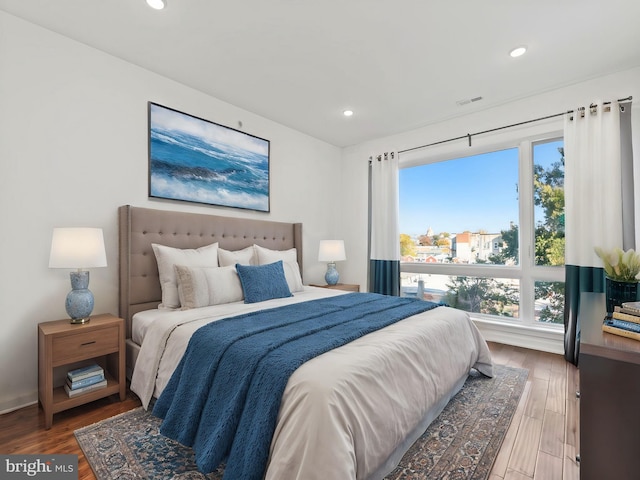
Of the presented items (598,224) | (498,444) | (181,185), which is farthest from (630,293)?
(181,185)

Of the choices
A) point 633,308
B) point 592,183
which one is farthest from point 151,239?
point 592,183

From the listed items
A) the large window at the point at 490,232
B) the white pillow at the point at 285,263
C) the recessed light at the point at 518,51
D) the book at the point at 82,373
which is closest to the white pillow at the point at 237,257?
the white pillow at the point at 285,263

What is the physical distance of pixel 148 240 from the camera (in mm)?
2676

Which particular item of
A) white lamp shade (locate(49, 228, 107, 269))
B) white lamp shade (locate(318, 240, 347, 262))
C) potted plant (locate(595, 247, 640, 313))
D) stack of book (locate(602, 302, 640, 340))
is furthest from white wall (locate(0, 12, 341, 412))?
potted plant (locate(595, 247, 640, 313))

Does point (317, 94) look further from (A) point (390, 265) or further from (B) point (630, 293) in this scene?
(B) point (630, 293)

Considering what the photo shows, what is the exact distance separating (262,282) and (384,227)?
7.06 ft

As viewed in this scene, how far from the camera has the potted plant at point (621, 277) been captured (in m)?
1.56

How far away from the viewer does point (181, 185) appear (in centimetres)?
299

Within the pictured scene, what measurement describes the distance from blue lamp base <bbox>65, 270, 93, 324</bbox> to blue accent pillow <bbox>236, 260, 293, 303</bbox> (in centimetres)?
110

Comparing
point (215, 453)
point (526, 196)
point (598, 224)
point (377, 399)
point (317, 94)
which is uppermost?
point (317, 94)

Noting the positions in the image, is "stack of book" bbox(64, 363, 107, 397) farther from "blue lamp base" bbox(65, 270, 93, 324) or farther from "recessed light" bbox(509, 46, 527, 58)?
"recessed light" bbox(509, 46, 527, 58)

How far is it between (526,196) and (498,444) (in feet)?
8.63

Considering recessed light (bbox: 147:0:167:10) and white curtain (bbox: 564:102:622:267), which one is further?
white curtain (bbox: 564:102:622:267)

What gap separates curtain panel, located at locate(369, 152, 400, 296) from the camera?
4.23 meters
